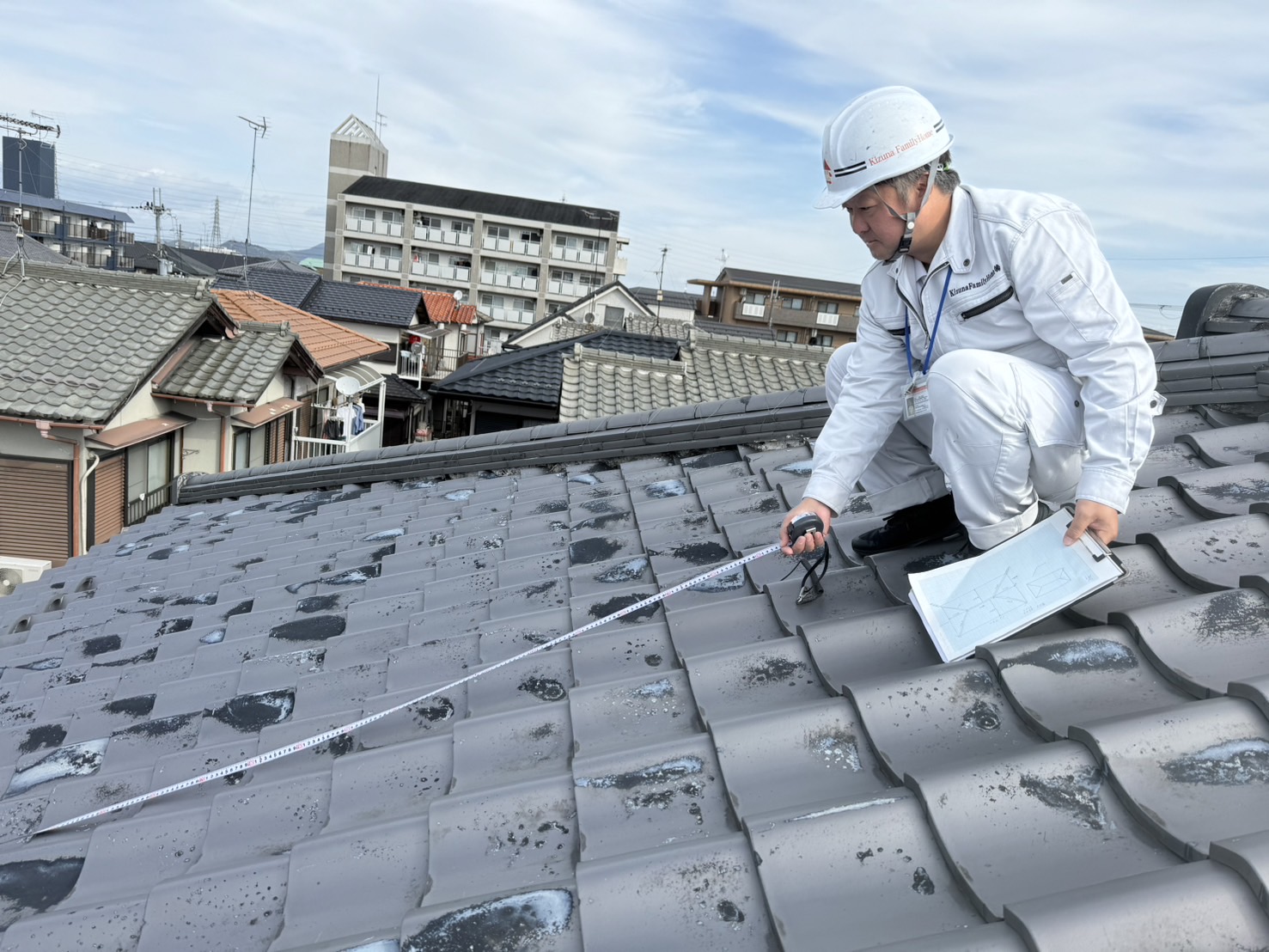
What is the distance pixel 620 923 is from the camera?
1.39 m

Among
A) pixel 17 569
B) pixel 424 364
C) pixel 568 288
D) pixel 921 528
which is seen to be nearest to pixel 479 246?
pixel 568 288

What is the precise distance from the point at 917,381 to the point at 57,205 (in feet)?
208

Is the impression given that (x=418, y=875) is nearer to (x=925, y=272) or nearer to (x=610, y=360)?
(x=925, y=272)

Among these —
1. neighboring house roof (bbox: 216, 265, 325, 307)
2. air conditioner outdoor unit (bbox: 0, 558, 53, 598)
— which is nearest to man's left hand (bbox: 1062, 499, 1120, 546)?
air conditioner outdoor unit (bbox: 0, 558, 53, 598)

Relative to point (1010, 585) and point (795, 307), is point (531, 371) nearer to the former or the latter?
point (1010, 585)

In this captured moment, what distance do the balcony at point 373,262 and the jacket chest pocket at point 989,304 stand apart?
A: 166 feet

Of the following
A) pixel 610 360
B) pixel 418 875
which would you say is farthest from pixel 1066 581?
pixel 610 360

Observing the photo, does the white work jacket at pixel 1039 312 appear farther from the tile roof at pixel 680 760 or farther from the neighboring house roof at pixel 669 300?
the neighboring house roof at pixel 669 300

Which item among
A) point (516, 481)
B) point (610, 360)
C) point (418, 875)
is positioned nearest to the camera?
point (418, 875)

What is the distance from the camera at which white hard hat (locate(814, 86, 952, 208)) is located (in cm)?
218

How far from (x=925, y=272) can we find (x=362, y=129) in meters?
62.1

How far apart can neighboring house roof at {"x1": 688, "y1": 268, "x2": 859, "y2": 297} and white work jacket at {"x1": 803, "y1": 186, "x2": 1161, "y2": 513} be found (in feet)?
159

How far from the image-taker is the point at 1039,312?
86.7 inches

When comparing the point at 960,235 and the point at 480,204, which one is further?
the point at 480,204
